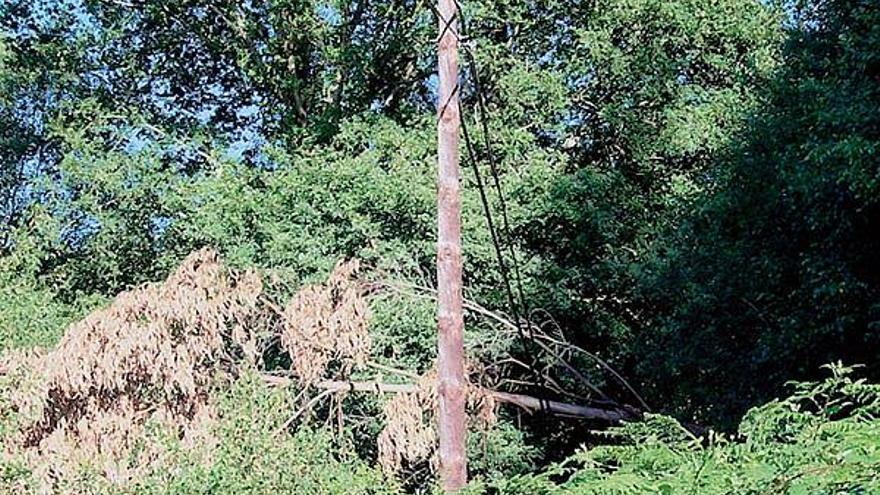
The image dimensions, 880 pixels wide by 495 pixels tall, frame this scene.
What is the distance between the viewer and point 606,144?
1067 centimetres

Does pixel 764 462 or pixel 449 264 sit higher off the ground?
pixel 449 264

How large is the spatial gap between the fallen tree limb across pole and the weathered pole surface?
1997 mm

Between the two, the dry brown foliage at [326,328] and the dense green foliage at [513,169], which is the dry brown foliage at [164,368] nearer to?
the dry brown foliage at [326,328]

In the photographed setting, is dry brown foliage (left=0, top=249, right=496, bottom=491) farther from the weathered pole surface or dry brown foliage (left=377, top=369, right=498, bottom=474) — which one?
the weathered pole surface

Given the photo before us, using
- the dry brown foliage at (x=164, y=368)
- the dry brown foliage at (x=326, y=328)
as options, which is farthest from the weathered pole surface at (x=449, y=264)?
the dry brown foliage at (x=326, y=328)

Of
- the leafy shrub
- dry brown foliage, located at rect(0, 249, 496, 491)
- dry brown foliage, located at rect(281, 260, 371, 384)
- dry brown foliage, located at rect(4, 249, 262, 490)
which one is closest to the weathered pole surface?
dry brown foliage, located at rect(0, 249, 496, 491)

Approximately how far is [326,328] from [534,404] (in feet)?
6.60

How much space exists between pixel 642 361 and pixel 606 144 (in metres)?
3.05

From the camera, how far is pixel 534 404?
809cm

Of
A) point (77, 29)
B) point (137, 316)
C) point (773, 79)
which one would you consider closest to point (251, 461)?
point (137, 316)

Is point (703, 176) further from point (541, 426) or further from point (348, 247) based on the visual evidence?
point (348, 247)

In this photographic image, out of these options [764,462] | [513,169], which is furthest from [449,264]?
[513,169]

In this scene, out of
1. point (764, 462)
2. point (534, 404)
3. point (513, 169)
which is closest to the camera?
point (764, 462)

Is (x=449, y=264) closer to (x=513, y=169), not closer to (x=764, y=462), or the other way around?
(x=764, y=462)
